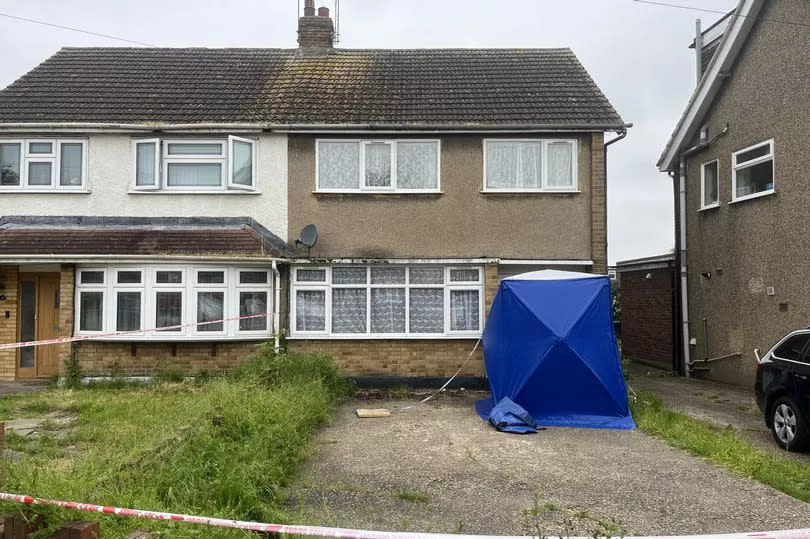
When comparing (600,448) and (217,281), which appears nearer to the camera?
(600,448)

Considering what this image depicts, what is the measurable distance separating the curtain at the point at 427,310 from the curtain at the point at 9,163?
302 inches

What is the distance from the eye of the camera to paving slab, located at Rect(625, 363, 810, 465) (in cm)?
757

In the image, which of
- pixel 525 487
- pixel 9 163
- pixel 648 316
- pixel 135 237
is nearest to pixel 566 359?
pixel 525 487

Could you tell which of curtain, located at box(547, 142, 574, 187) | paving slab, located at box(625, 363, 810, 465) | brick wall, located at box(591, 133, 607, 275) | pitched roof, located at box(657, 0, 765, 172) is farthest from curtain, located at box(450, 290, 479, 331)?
pitched roof, located at box(657, 0, 765, 172)

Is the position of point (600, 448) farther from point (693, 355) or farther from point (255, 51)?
point (255, 51)

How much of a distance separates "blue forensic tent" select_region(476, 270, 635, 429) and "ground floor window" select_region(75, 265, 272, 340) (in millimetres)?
4820

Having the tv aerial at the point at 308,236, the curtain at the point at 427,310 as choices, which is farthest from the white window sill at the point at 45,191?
the curtain at the point at 427,310

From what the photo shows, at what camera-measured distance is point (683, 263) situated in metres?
13.8

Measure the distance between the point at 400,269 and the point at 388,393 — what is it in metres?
2.24

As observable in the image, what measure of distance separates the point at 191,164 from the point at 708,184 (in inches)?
413

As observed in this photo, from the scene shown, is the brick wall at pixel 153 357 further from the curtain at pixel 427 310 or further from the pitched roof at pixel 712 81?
the pitched roof at pixel 712 81

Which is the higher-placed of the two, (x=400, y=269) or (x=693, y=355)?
(x=400, y=269)

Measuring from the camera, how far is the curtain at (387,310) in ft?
36.9

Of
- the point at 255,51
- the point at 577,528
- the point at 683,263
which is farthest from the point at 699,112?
the point at 577,528
